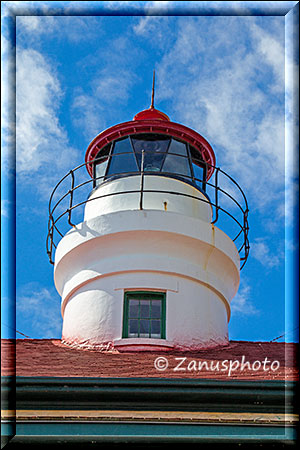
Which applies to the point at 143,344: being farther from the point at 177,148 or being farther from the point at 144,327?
the point at 177,148

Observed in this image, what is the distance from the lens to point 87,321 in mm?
9773

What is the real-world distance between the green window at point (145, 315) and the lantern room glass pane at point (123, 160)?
2.77m

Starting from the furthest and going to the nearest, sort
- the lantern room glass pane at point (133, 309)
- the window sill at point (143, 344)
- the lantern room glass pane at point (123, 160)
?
the lantern room glass pane at point (123, 160), the lantern room glass pane at point (133, 309), the window sill at point (143, 344)

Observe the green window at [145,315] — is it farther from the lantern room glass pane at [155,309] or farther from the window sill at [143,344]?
the window sill at [143,344]

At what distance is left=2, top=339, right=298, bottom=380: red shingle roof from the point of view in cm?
715

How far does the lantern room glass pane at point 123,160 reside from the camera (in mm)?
11445

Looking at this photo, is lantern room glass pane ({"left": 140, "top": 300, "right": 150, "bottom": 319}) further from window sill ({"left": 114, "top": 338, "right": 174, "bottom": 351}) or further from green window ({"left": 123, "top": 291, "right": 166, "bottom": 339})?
window sill ({"left": 114, "top": 338, "right": 174, "bottom": 351})

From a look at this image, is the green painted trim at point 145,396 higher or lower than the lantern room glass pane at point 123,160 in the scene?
lower

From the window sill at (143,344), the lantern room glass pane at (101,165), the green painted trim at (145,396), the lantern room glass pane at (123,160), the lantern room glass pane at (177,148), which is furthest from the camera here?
the lantern room glass pane at (101,165)

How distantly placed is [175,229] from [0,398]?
15.8ft

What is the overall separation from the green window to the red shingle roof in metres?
0.52

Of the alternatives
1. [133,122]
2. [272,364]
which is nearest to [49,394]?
[272,364]

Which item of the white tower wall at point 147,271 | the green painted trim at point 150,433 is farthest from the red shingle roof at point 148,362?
the green painted trim at point 150,433

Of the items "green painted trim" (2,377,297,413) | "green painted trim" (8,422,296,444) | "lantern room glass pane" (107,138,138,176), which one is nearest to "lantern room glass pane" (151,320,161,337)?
"lantern room glass pane" (107,138,138,176)
